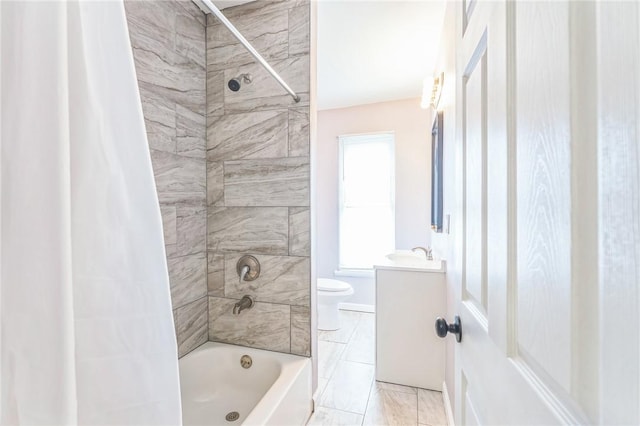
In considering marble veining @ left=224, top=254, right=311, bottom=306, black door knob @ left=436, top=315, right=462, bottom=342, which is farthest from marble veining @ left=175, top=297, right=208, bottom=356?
black door knob @ left=436, top=315, right=462, bottom=342

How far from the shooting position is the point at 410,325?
192cm

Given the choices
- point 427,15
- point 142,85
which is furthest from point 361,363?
point 427,15

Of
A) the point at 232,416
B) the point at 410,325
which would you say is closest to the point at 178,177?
the point at 232,416

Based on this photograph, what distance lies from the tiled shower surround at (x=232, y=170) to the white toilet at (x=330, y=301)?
1142mm

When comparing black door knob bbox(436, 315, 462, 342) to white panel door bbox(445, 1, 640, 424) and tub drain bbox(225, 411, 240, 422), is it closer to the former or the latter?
white panel door bbox(445, 1, 640, 424)

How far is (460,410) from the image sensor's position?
828 millimetres

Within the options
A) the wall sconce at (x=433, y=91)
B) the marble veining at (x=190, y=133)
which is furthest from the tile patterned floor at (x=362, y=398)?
the wall sconce at (x=433, y=91)

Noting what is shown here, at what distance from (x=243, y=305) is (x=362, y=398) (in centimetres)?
102

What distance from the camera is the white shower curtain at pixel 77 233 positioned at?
339 millimetres

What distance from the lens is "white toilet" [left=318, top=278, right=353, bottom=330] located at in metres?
2.77

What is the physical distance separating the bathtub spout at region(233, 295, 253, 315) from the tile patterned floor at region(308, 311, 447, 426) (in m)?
0.77

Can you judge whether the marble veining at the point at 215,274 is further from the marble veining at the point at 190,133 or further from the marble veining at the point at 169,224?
the marble veining at the point at 190,133

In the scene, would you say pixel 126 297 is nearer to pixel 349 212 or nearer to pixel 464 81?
pixel 464 81

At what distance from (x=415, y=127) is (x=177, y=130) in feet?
8.48
